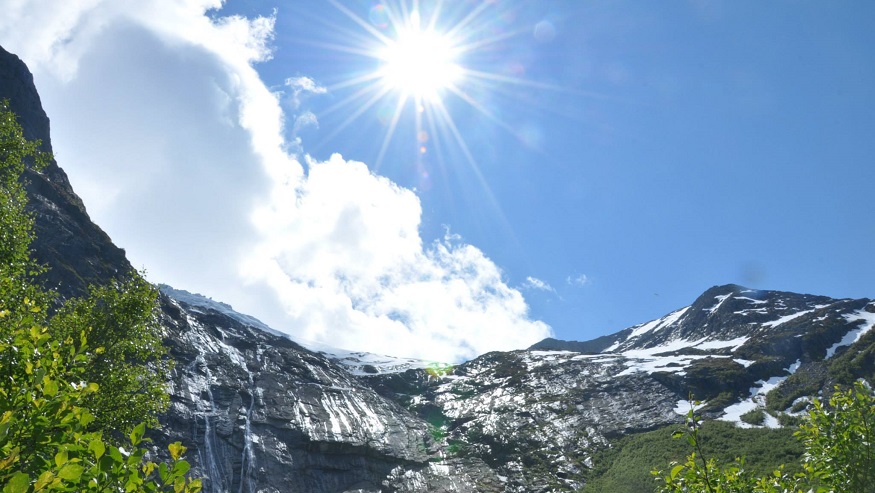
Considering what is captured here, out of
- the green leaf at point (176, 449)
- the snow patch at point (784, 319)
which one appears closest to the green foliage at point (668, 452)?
the snow patch at point (784, 319)

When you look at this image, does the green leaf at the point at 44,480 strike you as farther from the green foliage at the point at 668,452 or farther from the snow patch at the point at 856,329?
the snow patch at the point at 856,329

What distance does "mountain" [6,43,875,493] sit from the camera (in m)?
84.4

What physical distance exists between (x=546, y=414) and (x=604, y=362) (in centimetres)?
3508

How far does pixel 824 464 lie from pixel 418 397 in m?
129

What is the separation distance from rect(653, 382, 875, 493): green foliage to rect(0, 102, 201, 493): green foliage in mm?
7921

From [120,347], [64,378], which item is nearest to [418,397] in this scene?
[120,347]

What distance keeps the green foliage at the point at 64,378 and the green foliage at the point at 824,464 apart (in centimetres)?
792

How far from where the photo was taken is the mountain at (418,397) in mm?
84438

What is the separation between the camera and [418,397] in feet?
434

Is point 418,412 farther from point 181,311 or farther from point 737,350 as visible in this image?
point 737,350

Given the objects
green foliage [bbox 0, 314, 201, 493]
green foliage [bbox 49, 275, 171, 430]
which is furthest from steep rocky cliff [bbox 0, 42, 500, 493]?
green foliage [bbox 0, 314, 201, 493]

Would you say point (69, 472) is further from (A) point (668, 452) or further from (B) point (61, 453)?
(A) point (668, 452)

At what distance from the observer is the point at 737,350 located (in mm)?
130000

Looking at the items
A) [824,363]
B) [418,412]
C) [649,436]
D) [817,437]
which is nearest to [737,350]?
[824,363]
